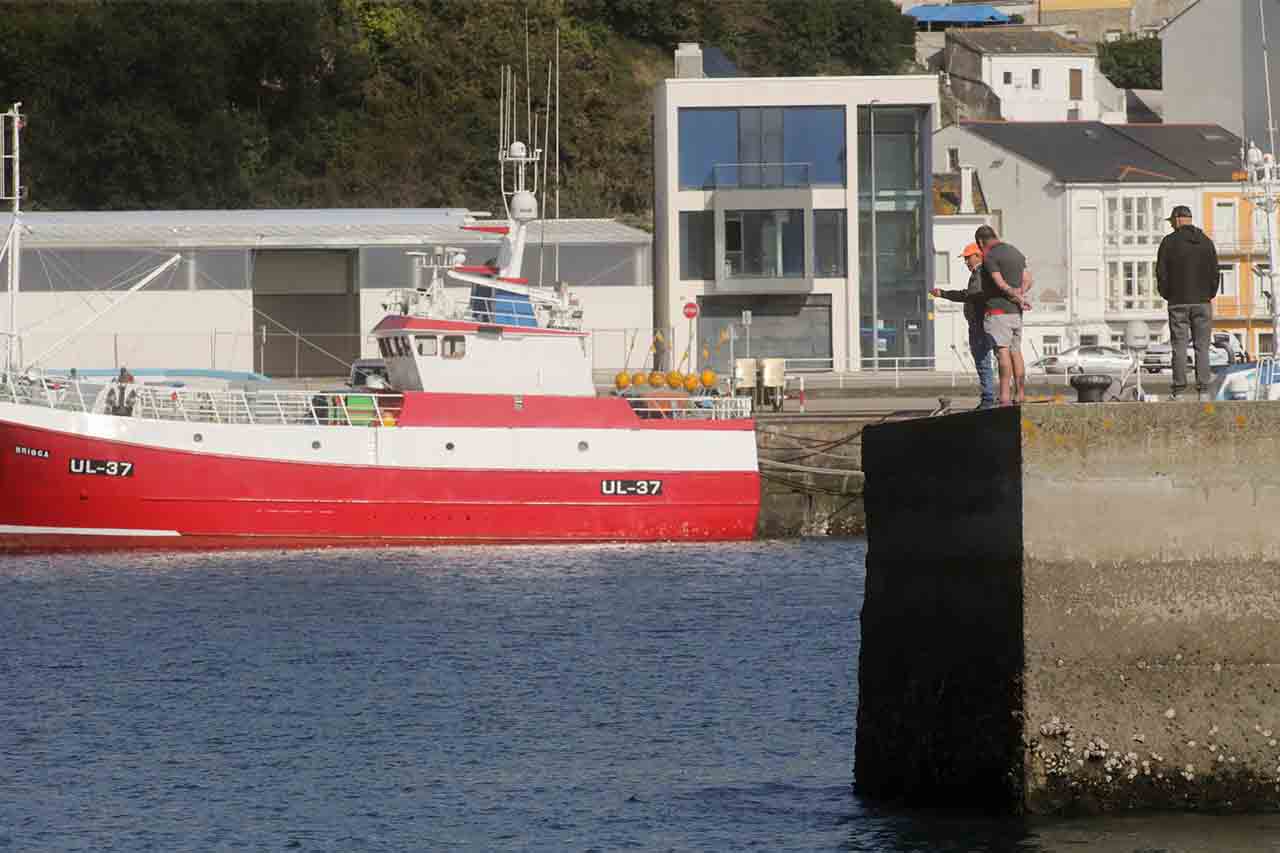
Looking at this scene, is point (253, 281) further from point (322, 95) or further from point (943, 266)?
point (322, 95)

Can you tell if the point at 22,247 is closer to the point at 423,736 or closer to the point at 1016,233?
the point at 1016,233

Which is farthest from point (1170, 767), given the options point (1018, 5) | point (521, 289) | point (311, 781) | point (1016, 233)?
point (1018, 5)

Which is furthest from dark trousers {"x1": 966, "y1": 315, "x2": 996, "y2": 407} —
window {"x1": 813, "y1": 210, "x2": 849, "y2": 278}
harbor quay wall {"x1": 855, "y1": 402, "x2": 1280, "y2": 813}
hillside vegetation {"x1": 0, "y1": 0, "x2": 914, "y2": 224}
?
hillside vegetation {"x1": 0, "y1": 0, "x2": 914, "y2": 224}

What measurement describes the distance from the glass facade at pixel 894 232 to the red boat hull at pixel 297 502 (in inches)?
750

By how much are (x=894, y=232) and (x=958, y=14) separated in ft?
218

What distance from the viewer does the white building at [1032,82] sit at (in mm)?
112125

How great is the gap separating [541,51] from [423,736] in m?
71.0

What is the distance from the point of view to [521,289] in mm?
47812

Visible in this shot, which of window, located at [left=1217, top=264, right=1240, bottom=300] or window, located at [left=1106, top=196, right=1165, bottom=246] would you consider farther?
window, located at [left=1106, top=196, right=1165, bottom=246]

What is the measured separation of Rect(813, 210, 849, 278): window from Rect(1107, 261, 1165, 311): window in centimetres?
1969

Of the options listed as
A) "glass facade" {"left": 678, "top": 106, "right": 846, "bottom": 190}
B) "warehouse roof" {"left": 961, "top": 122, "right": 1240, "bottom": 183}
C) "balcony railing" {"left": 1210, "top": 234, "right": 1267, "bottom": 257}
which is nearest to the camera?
"glass facade" {"left": 678, "top": 106, "right": 846, "bottom": 190}

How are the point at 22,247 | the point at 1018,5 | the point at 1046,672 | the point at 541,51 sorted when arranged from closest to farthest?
the point at 1046,672, the point at 22,247, the point at 541,51, the point at 1018,5

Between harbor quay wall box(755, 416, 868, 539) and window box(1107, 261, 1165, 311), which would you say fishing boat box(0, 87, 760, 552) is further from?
window box(1107, 261, 1165, 311)

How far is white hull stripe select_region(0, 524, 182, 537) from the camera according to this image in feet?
147
